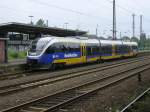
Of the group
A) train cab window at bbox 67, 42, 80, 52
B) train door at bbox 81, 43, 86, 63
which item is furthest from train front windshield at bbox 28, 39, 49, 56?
train door at bbox 81, 43, 86, 63

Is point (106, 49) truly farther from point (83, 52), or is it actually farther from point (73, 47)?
point (73, 47)

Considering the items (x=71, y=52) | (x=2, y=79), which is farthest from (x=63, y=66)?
(x=2, y=79)

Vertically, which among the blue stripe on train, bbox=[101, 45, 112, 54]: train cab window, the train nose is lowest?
the train nose

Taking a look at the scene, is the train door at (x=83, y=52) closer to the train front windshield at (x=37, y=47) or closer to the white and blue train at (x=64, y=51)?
the white and blue train at (x=64, y=51)

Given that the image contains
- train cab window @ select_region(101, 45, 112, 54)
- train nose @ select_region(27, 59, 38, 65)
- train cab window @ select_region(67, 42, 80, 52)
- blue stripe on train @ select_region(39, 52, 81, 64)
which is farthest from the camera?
train cab window @ select_region(101, 45, 112, 54)

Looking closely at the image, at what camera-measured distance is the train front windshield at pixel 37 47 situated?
25.1 meters

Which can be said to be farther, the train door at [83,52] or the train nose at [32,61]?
the train door at [83,52]

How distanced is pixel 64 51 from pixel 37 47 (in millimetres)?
2596

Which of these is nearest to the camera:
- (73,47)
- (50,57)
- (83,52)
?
(50,57)

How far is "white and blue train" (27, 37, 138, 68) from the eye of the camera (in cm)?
2516

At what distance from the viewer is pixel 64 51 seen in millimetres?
27078

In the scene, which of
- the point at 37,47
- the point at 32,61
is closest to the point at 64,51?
the point at 37,47

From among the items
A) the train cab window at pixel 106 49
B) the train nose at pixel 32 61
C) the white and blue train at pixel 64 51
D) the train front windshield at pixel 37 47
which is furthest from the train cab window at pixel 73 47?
the train cab window at pixel 106 49

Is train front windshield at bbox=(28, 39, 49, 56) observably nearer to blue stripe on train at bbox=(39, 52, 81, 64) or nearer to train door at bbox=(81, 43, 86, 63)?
blue stripe on train at bbox=(39, 52, 81, 64)
